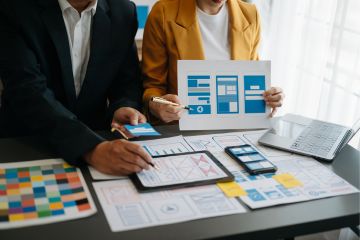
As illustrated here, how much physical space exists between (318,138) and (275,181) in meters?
0.34

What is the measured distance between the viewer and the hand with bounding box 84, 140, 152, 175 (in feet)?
4.24

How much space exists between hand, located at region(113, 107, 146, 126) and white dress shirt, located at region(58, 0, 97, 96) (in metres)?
0.20

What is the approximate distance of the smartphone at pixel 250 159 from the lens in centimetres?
137

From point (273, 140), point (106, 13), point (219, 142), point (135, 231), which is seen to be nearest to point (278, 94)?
point (273, 140)

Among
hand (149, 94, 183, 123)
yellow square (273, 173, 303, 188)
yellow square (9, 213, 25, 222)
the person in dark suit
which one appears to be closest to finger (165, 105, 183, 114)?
hand (149, 94, 183, 123)

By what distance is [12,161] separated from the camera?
137 centimetres

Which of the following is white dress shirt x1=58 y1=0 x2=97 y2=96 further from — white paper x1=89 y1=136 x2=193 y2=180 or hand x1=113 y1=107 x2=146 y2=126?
white paper x1=89 y1=136 x2=193 y2=180

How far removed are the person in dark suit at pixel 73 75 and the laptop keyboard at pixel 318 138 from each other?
21.1 inches

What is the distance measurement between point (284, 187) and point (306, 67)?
4.77ft

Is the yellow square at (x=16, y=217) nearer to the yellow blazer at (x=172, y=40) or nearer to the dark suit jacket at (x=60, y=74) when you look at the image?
the dark suit jacket at (x=60, y=74)

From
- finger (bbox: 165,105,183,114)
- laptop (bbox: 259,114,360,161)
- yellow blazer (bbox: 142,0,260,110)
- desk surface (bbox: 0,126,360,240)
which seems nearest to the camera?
desk surface (bbox: 0,126,360,240)

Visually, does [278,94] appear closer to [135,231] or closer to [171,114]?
[171,114]

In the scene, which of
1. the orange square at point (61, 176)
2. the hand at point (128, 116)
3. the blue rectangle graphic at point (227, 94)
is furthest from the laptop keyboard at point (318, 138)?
the orange square at point (61, 176)

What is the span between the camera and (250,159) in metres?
1.43
